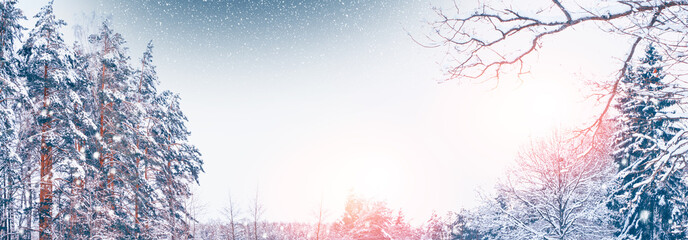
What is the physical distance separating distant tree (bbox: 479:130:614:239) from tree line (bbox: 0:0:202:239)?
50.4ft

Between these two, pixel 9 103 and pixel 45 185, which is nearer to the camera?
pixel 45 185

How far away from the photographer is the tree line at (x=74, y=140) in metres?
10.3

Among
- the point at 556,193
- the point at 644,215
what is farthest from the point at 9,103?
the point at 644,215

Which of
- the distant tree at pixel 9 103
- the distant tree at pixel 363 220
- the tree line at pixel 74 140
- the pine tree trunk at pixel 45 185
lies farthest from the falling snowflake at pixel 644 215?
the distant tree at pixel 9 103

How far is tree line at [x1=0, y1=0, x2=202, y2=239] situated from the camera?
1027 centimetres

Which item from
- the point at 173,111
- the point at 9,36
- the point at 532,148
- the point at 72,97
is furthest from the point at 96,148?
the point at 532,148

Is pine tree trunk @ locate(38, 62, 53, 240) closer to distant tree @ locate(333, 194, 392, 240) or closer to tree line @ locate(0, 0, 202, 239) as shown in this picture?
tree line @ locate(0, 0, 202, 239)

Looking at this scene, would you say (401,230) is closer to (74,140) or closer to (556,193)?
(556,193)

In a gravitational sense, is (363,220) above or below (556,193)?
below

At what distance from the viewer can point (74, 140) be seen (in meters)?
11.3

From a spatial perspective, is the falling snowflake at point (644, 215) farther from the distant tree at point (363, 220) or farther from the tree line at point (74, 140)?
the tree line at point (74, 140)

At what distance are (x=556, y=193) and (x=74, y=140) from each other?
18.2 metres

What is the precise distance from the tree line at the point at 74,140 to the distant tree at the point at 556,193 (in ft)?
50.4

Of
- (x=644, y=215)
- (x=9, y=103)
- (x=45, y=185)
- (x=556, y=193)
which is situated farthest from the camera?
(x=644, y=215)
